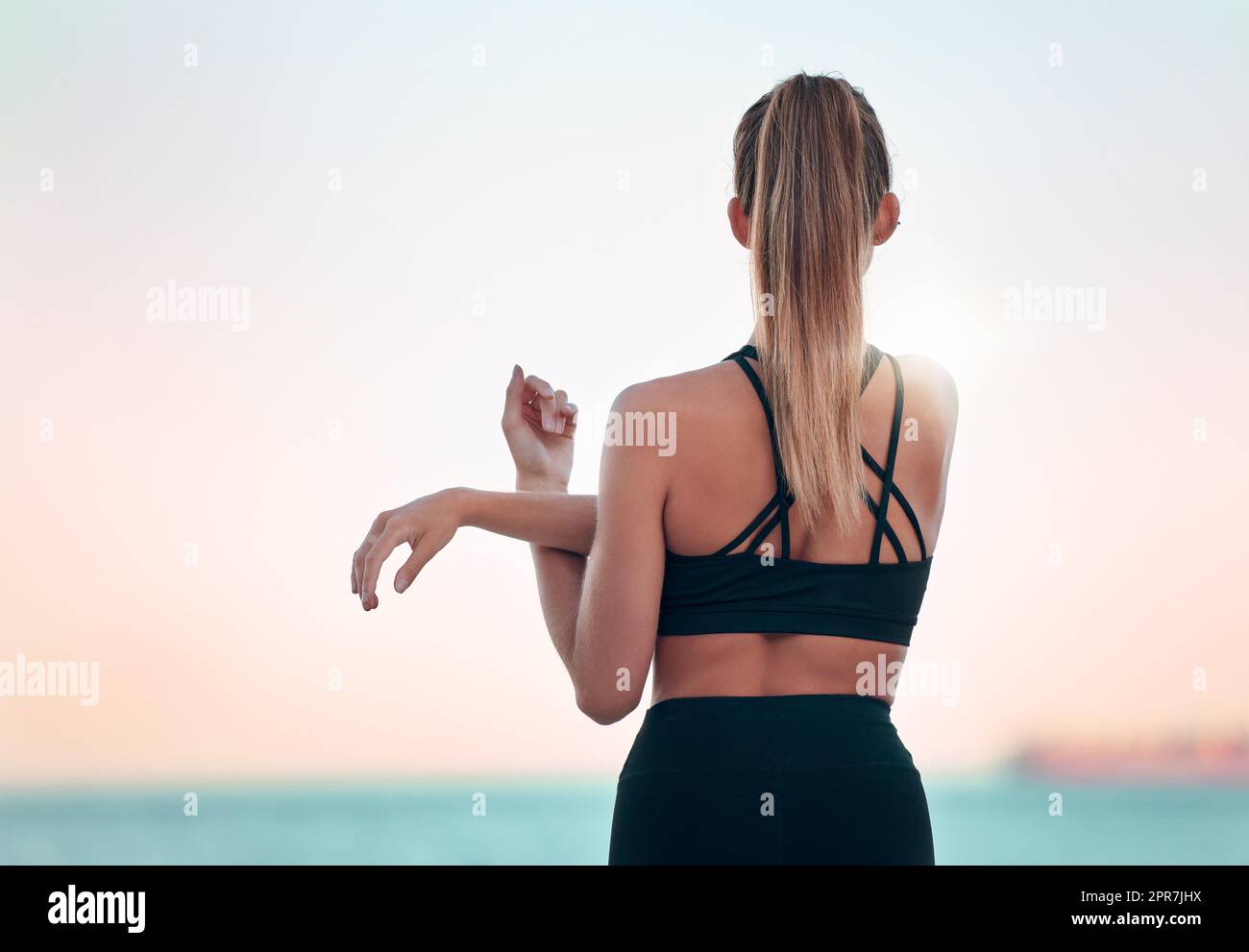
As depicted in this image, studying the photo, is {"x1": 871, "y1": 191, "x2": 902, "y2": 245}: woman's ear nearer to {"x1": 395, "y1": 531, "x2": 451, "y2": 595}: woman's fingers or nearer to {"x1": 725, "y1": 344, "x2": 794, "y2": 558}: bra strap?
{"x1": 725, "y1": 344, "x2": 794, "y2": 558}: bra strap

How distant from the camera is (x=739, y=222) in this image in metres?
1.70

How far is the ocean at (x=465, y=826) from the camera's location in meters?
15.0

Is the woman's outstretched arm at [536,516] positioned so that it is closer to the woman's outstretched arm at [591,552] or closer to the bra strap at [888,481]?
the woman's outstretched arm at [591,552]

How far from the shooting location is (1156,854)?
15.0 meters

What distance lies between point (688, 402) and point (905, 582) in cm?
38

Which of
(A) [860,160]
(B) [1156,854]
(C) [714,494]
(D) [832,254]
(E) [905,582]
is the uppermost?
(A) [860,160]

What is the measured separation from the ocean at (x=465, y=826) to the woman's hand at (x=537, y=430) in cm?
1279

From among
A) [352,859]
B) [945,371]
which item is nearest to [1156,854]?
[352,859]

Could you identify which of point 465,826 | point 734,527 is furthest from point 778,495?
point 465,826

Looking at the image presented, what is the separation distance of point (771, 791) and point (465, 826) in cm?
1589

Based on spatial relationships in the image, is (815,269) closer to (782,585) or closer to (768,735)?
(782,585)

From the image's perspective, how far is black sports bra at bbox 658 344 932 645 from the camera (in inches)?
58.4

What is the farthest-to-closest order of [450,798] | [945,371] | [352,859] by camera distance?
[450,798]
[352,859]
[945,371]
